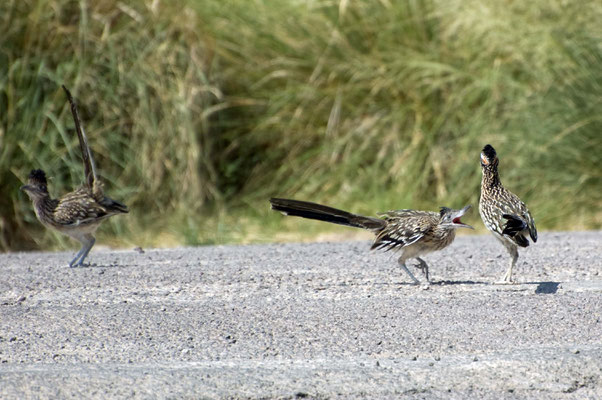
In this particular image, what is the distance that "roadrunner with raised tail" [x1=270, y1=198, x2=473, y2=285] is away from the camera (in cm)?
533

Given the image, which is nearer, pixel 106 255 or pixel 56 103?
pixel 106 255

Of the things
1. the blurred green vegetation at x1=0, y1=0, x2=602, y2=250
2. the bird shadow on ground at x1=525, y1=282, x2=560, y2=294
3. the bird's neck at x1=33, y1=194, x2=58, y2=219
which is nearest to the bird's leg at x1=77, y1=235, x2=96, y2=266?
the bird's neck at x1=33, y1=194, x2=58, y2=219

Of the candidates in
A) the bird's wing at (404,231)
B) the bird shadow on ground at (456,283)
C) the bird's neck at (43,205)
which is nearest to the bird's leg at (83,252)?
the bird's neck at (43,205)

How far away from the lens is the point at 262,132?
1005 centimetres

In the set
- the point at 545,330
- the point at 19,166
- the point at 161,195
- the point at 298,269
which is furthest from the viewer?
the point at 161,195

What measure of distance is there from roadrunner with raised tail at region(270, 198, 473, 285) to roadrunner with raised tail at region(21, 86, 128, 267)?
1.53 metres

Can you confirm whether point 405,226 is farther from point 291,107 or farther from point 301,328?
point 291,107

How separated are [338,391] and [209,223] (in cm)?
559

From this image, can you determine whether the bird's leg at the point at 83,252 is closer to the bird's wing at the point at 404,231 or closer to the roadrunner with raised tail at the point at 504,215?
the bird's wing at the point at 404,231

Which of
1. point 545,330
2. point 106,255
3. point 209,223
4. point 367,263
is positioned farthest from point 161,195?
point 545,330

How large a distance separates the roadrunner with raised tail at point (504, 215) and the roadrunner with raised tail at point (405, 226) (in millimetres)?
201

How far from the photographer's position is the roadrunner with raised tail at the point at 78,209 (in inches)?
249

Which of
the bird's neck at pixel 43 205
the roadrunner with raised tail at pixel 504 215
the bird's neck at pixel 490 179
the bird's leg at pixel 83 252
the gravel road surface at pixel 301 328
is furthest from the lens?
the bird's neck at pixel 43 205

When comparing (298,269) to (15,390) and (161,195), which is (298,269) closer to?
(15,390)
